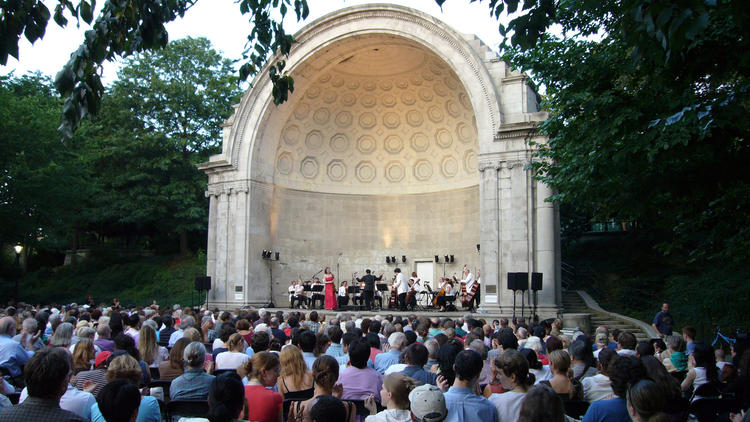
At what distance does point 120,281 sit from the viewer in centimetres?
3441

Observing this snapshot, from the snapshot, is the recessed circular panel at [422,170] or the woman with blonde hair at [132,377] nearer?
the woman with blonde hair at [132,377]

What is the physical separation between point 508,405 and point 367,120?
2385 cm

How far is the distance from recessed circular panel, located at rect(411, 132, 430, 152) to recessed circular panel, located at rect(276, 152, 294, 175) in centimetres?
551

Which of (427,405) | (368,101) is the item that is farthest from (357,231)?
(427,405)

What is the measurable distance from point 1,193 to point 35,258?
15.7 m

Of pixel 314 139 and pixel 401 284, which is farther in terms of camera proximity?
pixel 314 139

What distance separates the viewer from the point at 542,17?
6.73 meters

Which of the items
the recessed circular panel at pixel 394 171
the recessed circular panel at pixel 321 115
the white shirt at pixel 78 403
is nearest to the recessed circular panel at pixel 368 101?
the recessed circular panel at pixel 321 115

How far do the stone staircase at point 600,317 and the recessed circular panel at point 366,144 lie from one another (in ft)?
34.9

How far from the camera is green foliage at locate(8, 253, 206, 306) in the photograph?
32156 millimetres

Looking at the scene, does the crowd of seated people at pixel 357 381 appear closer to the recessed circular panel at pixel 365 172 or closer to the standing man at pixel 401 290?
the standing man at pixel 401 290

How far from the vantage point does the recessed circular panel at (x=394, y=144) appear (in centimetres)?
2778

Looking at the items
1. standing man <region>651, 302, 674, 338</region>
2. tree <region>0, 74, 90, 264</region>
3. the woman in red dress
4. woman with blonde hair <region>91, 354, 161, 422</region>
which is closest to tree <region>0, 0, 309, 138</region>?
woman with blonde hair <region>91, 354, 161, 422</region>

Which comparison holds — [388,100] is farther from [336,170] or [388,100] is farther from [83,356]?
[83,356]
